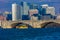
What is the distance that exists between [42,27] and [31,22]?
4.67 metres

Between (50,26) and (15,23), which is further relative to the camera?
(50,26)

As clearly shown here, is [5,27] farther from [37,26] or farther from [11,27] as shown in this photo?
[37,26]

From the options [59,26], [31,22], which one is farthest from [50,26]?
[31,22]

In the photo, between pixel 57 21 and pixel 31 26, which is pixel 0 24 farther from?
pixel 57 21

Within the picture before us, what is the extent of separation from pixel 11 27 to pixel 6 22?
290 cm

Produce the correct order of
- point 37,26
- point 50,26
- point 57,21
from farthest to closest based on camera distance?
1. point 50,26
2. point 37,26
3. point 57,21

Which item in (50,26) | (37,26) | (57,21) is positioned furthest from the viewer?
(50,26)

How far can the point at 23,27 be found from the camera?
15538 cm

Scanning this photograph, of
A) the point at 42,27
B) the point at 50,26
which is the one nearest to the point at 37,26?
the point at 42,27

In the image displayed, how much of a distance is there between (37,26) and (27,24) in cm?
386

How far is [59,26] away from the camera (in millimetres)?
153250

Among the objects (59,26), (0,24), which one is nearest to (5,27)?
(0,24)

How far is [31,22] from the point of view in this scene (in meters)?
144

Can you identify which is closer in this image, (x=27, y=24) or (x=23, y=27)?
(x=27, y=24)
